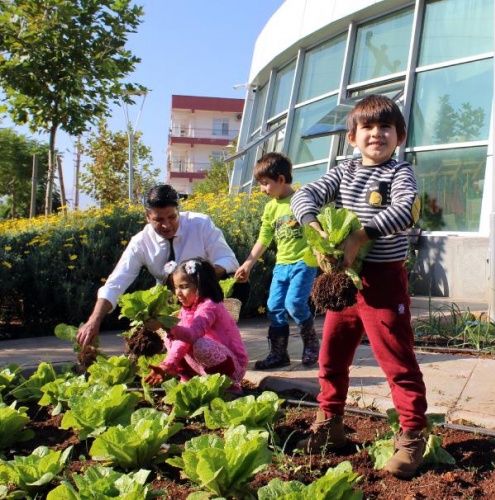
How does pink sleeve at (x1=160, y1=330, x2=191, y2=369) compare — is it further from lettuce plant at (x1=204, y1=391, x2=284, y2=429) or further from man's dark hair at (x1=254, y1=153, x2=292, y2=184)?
man's dark hair at (x1=254, y1=153, x2=292, y2=184)

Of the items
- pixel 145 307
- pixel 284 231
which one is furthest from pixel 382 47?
pixel 145 307

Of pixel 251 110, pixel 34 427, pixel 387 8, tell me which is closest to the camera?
pixel 34 427

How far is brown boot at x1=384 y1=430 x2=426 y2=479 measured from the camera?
250cm

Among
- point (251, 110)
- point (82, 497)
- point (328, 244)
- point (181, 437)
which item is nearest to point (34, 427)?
point (181, 437)

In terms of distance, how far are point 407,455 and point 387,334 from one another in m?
0.48

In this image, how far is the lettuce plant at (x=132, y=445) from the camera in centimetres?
256

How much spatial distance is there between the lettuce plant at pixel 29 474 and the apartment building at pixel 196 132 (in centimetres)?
5851

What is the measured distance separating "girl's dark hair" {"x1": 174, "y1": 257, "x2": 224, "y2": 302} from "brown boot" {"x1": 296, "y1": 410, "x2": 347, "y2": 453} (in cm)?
126

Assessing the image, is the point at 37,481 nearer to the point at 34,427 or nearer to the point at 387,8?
the point at 34,427

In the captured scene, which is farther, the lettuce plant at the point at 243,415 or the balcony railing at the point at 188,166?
the balcony railing at the point at 188,166

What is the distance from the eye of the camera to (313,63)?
1455 cm

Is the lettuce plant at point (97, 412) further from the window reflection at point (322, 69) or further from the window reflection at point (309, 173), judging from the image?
the window reflection at point (322, 69)

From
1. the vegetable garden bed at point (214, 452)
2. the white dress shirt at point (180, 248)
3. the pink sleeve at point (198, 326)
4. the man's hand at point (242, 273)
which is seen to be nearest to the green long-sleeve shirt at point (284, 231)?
the man's hand at point (242, 273)

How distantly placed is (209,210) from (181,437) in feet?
18.5
